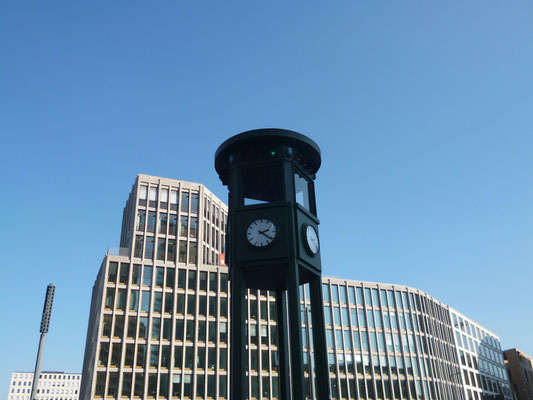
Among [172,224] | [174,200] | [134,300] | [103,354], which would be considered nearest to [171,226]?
[172,224]

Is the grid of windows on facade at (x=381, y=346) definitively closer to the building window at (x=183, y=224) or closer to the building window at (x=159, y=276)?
the building window at (x=183, y=224)

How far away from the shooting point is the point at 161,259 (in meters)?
66.2

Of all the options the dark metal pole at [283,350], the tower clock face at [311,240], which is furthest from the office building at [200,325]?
the tower clock face at [311,240]

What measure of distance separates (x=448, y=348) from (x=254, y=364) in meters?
43.0

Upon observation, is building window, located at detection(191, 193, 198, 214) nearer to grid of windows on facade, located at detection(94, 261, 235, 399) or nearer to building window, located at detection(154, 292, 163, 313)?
grid of windows on facade, located at detection(94, 261, 235, 399)

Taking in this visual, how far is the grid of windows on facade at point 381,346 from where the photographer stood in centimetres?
7406

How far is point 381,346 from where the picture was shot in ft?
255

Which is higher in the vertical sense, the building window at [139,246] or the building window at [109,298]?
the building window at [139,246]

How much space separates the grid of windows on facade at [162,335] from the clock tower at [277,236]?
43493 mm

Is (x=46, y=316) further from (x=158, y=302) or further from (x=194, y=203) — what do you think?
(x=194, y=203)

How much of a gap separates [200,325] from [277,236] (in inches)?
1903

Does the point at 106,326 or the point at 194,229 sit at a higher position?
the point at 194,229

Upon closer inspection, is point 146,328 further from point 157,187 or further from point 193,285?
point 157,187

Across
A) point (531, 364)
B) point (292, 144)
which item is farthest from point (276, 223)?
point (531, 364)
